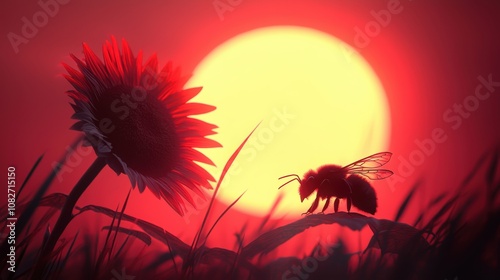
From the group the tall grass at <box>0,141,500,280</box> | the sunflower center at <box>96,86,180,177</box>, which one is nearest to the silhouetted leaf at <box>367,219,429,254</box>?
the tall grass at <box>0,141,500,280</box>

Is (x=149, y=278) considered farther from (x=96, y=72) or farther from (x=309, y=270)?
(x=96, y=72)

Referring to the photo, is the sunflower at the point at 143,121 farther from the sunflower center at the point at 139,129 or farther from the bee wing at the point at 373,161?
the bee wing at the point at 373,161

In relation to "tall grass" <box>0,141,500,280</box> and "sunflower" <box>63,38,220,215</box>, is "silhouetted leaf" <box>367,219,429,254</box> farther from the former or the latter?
"sunflower" <box>63,38,220,215</box>

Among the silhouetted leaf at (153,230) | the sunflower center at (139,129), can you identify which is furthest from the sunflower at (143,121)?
the silhouetted leaf at (153,230)

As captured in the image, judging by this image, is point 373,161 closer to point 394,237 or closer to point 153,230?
point 394,237

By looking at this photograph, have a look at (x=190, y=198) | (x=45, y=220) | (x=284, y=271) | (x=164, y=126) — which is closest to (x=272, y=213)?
(x=284, y=271)

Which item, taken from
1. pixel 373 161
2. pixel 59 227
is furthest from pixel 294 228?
pixel 373 161
